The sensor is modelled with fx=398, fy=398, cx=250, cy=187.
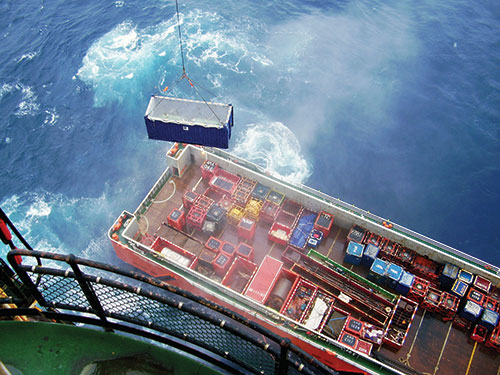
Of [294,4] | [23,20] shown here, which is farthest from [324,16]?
[23,20]

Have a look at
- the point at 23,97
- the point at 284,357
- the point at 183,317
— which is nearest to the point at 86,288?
the point at 183,317

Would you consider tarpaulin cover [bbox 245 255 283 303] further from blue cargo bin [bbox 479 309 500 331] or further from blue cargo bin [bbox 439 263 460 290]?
→ blue cargo bin [bbox 479 309 500 331]

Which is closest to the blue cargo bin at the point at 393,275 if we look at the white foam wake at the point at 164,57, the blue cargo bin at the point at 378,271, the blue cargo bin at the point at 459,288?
the blue cargo bin at the point at 378,271

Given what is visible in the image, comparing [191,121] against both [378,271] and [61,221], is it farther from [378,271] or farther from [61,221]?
[61,221]

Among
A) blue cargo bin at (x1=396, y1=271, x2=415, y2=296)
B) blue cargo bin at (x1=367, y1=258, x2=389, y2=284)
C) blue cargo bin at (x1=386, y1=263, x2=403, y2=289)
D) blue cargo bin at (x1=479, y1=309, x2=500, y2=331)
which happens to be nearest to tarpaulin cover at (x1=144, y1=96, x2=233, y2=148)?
blue cargo bin at (x1=367, y1=258, x2=389, y2=284)

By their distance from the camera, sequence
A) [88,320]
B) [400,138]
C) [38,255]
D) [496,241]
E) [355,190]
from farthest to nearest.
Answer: [400,138] < [355,190] < [496,241] < [88,320] < [38,255]

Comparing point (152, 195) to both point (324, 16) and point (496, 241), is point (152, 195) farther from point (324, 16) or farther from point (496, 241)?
point (324, 16)

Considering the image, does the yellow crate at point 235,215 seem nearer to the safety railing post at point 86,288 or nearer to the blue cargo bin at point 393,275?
the blue cargo bin at point 393,275
